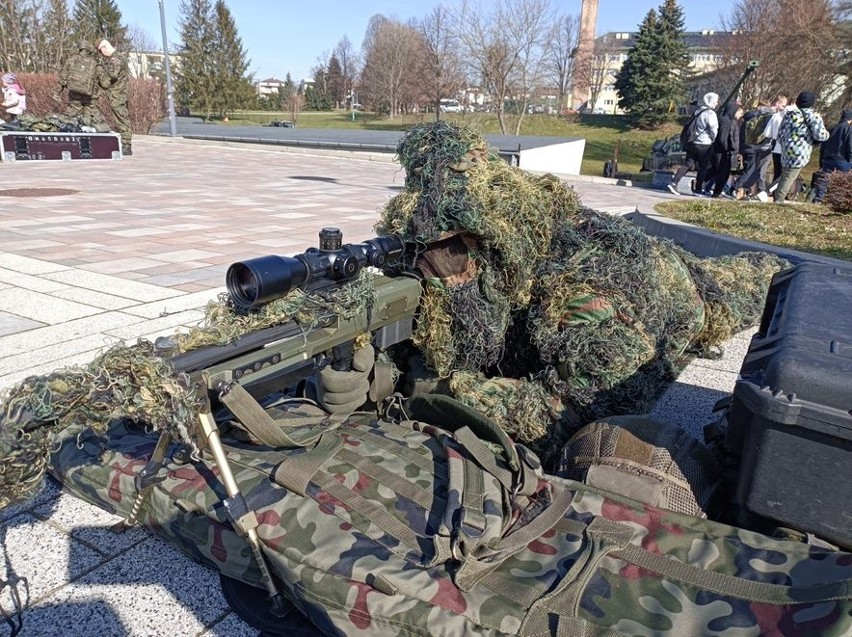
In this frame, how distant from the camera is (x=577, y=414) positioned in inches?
97.6

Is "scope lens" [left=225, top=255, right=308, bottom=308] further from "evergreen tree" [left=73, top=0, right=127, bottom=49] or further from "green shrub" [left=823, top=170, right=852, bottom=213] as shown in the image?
"evergreen tree" [left=73, top=0, right=127, bottom=49]

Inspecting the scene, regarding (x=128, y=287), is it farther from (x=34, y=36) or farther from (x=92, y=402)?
(x=34, y=36)

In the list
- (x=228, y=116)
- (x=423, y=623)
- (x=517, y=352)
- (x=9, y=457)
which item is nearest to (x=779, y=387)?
(x=423, y=623)

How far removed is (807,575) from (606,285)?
1.18 meters

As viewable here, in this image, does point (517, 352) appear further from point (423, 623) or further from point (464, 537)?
point (423, 623)

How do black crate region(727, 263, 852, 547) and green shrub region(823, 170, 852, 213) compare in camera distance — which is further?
green shrub region(823, 170, 852, 213)

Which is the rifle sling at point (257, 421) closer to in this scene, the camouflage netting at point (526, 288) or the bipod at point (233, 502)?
the bipod at point (233, 502)

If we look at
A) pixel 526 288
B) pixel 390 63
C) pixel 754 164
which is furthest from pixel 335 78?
pixel 526 288

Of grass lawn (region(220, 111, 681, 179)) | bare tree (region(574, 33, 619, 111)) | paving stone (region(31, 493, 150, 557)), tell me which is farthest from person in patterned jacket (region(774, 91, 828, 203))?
bare tree (region(574, 33, 619, 111))

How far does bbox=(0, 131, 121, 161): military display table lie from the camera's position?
45.0 feet

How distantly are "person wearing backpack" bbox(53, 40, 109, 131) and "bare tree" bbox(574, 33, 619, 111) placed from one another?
3748 cm

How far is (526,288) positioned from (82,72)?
53.3ft

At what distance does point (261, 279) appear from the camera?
5.77 ft

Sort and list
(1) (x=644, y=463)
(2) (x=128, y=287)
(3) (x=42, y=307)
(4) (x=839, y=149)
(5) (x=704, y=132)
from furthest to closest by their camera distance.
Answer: (5) (x=704, y=132), (4) (x=839, y=149), (2) (x=128, y=287), (3) (x=42, y=307), (1) (x=644, y=463)
